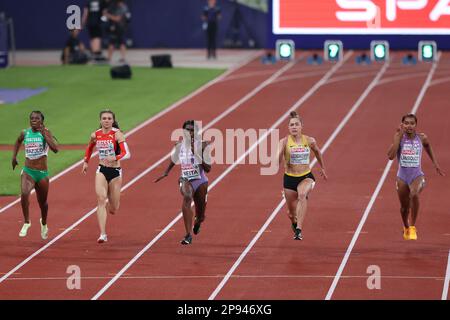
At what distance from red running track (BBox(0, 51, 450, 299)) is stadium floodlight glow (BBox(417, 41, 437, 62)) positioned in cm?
251

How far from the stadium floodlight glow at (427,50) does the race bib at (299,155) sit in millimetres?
4093

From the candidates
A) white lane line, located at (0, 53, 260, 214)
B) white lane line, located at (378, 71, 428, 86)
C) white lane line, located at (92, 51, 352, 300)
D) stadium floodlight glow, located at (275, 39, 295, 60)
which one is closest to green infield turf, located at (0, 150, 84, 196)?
white lane line, located at (0, 53, 260, 214)

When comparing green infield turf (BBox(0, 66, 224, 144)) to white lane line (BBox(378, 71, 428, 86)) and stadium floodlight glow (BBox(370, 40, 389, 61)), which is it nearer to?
white lane line (BBox(378, 71, 428, 86))

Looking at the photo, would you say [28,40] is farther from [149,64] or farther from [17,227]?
[17,227]

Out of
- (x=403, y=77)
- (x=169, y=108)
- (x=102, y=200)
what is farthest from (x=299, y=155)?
(x=403, y=77)

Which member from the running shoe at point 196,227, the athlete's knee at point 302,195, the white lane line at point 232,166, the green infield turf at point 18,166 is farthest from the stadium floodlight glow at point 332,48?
the green infield turf at point 18,166

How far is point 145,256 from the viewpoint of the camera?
18.7m

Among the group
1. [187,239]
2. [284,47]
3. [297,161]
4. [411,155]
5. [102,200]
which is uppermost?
[284,47]

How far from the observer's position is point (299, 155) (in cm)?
1900

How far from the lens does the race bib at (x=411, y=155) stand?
61.6 feet

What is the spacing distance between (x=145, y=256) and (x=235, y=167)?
768 centimetres

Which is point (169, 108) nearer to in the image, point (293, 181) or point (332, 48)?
point (332, 48)

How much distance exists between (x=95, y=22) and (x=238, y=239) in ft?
85.0

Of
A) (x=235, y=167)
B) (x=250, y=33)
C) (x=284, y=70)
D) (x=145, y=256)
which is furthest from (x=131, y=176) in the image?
(x=250, y=33)
